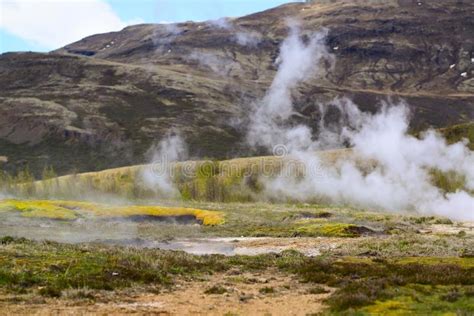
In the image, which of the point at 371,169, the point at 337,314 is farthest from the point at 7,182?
the point at 337,314

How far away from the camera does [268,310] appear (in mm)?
22984

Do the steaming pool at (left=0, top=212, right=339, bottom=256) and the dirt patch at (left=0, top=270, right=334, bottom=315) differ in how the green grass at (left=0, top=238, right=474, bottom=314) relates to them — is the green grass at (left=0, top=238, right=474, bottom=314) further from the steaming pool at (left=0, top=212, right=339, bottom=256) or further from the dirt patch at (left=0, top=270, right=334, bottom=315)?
the steaming pool at (left=0, top=212, right=339, bottom=256)

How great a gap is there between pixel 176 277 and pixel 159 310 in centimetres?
831

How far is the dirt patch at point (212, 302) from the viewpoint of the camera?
22.1m

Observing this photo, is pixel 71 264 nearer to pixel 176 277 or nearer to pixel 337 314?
pixel 176 277

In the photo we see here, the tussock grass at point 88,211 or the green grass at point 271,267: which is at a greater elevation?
the green grass at point 271,267

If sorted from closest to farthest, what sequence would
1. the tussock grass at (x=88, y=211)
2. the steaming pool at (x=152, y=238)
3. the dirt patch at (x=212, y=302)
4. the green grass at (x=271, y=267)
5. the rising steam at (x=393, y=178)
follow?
the dirt patch at (x=212, y=302)
the green grass at (x=271, y=267)
the steaming pool at (x=152, y=238)
the tussock grass at (x=88, y=211)
the rising steam at (x=393, y=178)

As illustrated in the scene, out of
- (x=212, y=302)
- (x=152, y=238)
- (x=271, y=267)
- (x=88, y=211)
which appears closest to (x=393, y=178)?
(x=88, y=211)

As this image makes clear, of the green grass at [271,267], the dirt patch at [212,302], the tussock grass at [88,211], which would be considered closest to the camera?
the dirt patch at [212,302]

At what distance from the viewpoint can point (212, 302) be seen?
79.9 feet

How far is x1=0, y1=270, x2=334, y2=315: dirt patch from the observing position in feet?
72.6

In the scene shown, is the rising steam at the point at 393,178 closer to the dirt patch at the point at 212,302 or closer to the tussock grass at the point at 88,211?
the tussock grass at the point at 88,211

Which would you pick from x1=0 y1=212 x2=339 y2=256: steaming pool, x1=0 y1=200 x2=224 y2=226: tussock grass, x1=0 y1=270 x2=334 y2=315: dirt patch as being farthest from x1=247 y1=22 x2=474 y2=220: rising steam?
x1=0 y1=270 x2=334 y2=315: dirt patch

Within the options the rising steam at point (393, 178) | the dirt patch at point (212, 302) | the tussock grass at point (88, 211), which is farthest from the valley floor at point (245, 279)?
the rising steam at point (393, 178)
